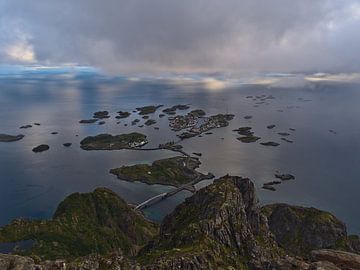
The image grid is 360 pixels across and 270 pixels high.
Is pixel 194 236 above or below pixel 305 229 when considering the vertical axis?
above

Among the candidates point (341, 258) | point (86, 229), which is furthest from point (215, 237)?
point (86, 229)

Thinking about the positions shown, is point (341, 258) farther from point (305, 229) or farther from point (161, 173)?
point (161, 173)

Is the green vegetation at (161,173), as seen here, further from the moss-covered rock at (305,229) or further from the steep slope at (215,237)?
the steep slope at (215,237)

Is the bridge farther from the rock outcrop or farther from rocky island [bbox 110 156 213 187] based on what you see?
the rock outcrop

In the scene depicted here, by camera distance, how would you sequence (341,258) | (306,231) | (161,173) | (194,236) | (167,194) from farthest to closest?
(161,173) < (167,194) < (306,231) < (194,236) < (341,258)

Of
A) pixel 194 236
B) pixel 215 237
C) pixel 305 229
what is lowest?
pixel 305 229

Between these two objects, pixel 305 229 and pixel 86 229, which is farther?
pixel 305 229

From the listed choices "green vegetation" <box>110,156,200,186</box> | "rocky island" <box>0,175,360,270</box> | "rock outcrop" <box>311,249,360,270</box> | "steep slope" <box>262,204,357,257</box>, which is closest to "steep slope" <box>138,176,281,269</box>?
"rocky island" <box>0,175,360,270</box>
